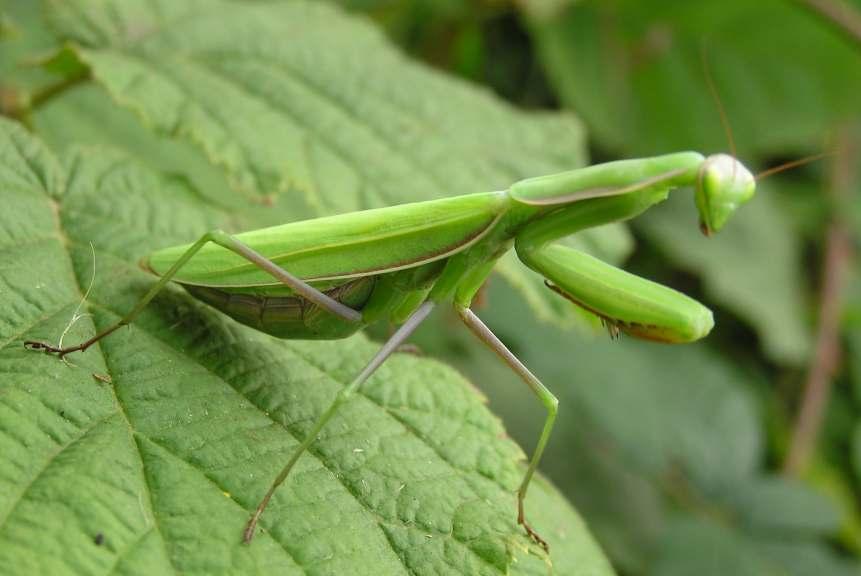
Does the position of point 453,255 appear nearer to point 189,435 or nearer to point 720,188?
point 720,188

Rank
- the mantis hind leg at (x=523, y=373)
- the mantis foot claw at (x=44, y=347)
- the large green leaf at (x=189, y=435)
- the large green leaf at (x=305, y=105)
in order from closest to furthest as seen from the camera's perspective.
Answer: the large green leaf at (x=189, y=435) → the mantis foot claw at (x=44, y=347) → the mantis hind leg at (x=523, y=373) → the large green leaf at (x=305, y=105)

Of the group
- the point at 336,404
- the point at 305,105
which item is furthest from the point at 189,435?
the point at 305,105

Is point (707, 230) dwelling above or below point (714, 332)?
below

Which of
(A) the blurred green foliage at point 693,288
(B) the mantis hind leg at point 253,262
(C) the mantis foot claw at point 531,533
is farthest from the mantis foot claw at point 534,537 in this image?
(A) the blurred green foliage at point 693,288

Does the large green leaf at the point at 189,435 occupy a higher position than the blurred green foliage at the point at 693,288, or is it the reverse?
the blurred green foliage at the point at 693,288

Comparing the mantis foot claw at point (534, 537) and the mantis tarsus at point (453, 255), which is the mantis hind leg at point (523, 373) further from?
the mantis foot claw at point (534, 537)

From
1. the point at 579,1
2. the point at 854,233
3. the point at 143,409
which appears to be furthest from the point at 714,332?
the point at 143,409

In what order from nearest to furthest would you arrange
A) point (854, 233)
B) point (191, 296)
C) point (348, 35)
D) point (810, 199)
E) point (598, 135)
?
point (191, 296)
point (348, 35)
point (598, 135)
point (854, 233)
point (810, 199)

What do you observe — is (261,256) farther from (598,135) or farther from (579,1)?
(579,1)
